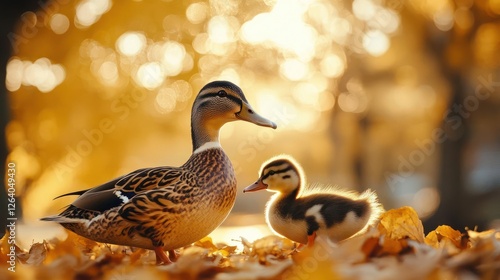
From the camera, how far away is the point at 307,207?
178 inches

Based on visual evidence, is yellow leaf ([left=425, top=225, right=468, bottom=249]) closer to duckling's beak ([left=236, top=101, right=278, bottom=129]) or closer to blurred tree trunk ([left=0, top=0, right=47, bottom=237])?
duckling's beak ([left=236, top=101, right=278, bottom=129])

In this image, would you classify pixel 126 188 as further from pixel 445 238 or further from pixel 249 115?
pixel 445 238

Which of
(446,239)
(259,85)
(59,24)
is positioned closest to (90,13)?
(59,24)

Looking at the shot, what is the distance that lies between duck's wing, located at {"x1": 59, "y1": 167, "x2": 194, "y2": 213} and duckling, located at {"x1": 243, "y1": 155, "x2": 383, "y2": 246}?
887 millimetres

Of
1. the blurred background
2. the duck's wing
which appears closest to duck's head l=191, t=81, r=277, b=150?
the duck's wing

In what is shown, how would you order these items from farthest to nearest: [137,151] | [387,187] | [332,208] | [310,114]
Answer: [387,187], [310,114], [137,151], [332,208]

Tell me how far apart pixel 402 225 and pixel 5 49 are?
6.32 m

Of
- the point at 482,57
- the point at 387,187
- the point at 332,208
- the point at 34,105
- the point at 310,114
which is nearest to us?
the point at 332,208

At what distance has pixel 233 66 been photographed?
12852 mm

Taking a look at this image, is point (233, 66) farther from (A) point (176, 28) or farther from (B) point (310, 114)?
(B) point (310, 114)

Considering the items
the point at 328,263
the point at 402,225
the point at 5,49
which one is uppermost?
the point at 5,49

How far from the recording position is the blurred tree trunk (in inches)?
324

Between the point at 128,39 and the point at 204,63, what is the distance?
140 centimetres

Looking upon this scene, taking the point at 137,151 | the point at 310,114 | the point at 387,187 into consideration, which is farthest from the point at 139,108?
the point at 387,187
